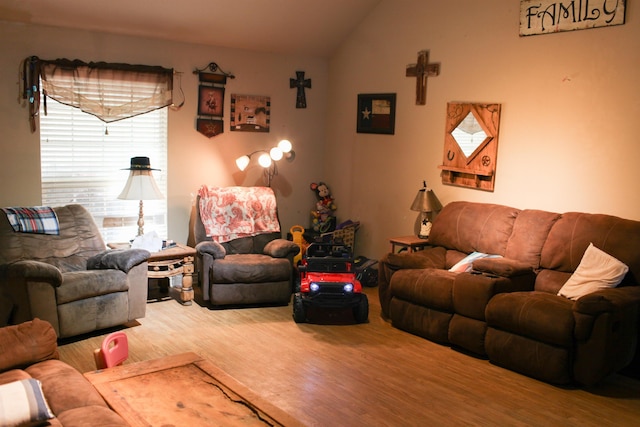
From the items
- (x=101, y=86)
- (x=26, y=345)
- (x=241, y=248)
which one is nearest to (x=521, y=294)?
(x=241, y=248)

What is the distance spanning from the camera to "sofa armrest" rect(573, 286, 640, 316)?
12.7ft

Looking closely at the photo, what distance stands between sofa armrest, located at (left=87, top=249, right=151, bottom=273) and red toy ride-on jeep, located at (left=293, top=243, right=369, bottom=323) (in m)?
1.24

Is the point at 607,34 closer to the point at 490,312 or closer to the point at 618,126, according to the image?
the point at 618,126

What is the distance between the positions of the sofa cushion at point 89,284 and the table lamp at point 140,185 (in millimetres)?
865

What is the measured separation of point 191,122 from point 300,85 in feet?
4.43

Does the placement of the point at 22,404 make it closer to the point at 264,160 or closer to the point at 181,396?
the point at 181,396

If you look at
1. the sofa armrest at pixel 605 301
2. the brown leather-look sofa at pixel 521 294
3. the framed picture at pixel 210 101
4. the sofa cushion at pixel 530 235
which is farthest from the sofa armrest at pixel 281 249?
the sofa armrest at pixel 605 301

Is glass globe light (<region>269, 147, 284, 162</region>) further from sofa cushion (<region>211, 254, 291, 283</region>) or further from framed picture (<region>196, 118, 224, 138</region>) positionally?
sofa cushion (<region>211, 254, 291, 283</region>)

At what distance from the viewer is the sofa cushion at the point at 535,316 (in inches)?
156

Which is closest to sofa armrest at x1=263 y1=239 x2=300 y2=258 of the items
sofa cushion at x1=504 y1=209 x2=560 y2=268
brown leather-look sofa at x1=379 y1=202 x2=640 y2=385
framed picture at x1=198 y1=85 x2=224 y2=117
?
brown leather-look sofa at x1=379 y1=202 x2=640 y2=385

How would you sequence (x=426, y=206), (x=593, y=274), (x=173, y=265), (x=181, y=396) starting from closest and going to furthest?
1. (x=181, y=396)
2. (x=593, y=274)
3. (x=173, y=265)
4. (x=426, y=206)

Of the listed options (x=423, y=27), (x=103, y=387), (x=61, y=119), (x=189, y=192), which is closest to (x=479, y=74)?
(x=423, y=27)

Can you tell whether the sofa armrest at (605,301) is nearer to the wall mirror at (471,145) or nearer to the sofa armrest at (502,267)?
the sofa armrest at (502,267)

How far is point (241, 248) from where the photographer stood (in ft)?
19.6
